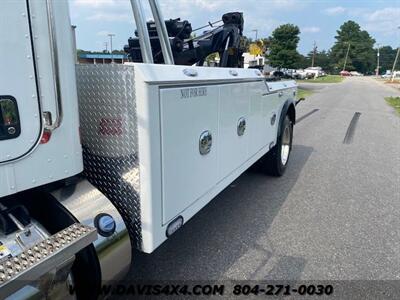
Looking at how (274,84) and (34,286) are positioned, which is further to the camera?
(274,84)

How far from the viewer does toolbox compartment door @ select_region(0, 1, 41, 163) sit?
4.61 feet

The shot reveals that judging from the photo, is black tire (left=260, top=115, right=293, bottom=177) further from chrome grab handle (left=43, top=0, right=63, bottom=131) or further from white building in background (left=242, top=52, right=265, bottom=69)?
chrome grab handle (left=43, top=0, right=63, bottom=131)

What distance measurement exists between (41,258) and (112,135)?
82cm

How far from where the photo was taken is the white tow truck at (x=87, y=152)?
1478 millimetres

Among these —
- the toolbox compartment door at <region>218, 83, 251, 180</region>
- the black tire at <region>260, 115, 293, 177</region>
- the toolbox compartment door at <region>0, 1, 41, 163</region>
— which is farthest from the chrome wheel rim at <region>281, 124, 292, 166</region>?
the toolbox compartment door at <region>0, 1, 41, 163</region>

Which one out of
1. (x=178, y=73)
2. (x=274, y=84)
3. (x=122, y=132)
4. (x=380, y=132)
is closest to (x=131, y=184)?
(x=122, y=132)

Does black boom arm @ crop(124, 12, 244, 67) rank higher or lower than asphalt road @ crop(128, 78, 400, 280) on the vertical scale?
higher

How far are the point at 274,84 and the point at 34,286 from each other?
372 centimetres

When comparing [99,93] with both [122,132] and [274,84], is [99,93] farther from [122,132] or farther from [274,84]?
[274,84]

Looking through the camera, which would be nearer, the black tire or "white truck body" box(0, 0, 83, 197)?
"white truck body" box(0, 0, 83, 197)

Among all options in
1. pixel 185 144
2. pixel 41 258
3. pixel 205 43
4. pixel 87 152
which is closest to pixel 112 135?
pixel 87 152

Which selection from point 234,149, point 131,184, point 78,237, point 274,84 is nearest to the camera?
point 78,237

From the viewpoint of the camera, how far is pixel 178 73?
216cm

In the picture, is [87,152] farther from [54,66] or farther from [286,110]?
[286,110]
